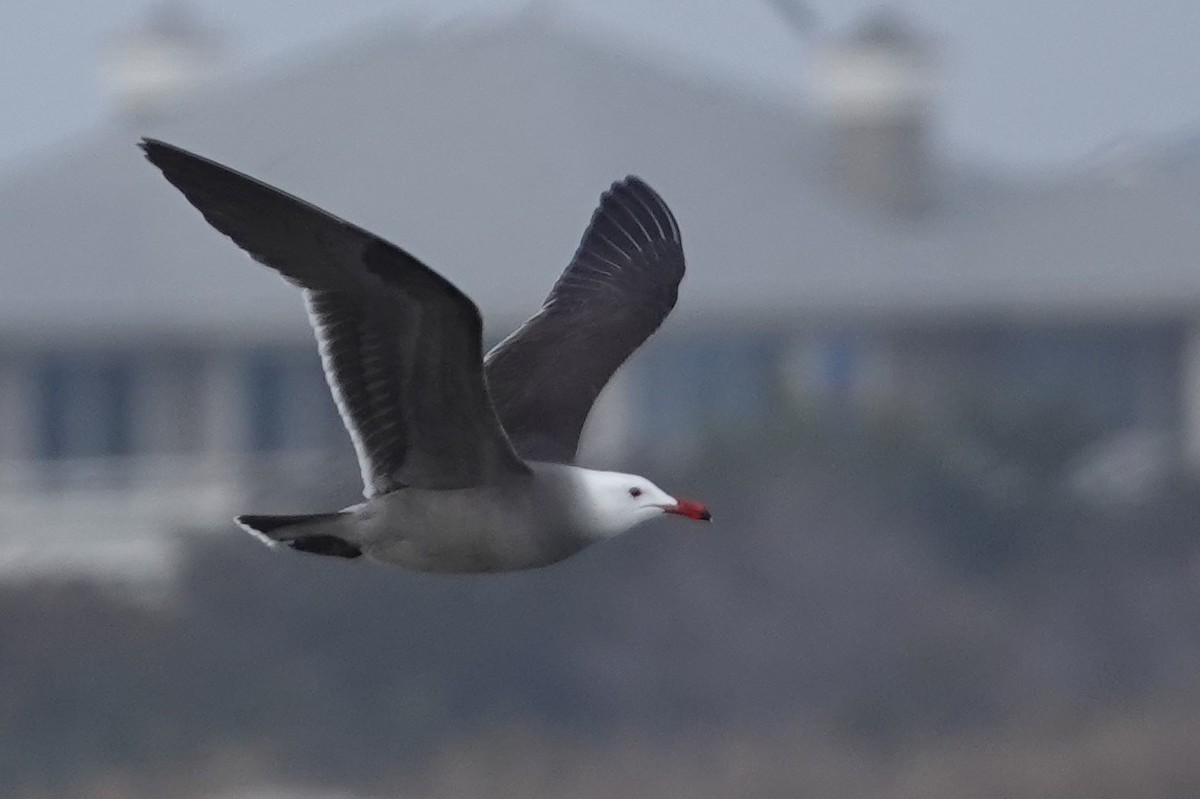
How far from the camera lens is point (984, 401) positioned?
125ft

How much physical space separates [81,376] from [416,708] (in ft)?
38.8

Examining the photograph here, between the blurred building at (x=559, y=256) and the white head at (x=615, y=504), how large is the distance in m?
22.5

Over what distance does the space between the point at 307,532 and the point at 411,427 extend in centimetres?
33

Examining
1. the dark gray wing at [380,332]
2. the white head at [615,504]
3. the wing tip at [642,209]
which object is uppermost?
the wing tip at [642,209]

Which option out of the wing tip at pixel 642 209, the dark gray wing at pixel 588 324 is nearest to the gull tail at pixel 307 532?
the dark gray wing at pixel 588 324

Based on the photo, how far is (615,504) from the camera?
7.35m

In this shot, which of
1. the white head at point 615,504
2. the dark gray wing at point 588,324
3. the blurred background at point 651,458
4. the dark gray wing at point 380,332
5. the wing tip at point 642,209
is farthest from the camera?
the blurred background at point 651,458

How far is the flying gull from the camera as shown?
6.79 meters

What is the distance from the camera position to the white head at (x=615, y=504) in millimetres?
7328

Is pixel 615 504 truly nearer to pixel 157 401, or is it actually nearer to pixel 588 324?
pixel 588 324

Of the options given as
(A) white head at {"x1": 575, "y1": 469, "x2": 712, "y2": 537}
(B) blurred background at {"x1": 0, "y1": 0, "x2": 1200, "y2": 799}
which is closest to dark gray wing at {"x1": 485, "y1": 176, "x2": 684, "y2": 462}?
(A) white head at {"x1": 575, "y1": 469, "x2": 712, "y2": 537}

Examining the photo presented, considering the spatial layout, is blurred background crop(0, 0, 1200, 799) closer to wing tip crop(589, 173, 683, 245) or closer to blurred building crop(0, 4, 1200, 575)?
blurred building crop(0, 4, 1200, 575)

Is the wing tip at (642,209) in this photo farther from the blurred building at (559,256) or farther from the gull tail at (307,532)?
the blurred building at (559,256)

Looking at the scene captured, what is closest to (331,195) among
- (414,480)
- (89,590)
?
(89,590)
